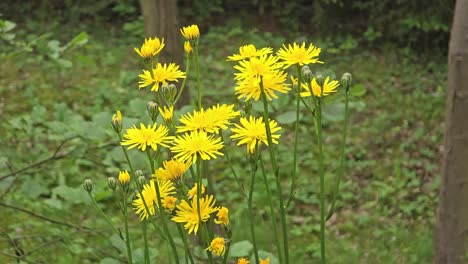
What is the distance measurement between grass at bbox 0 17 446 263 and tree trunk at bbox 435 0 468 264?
0.42 meters

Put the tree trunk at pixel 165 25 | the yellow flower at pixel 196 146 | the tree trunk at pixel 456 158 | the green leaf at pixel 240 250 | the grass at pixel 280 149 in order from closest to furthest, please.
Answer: the yellow flower at pixel 196 146 → the green leaf at pixel 240 250 → the tree trunk at pixel 456 158 → the grass at pixel 280 149 → the tree trunk at pixel 165 25

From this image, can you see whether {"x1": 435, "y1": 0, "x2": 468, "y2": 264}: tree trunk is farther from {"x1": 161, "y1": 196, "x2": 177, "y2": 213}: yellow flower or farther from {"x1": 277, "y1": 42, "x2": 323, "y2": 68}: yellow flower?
{"x1": 161, "y1": 196, "x2": 177, "y2": 213}: yellow flower

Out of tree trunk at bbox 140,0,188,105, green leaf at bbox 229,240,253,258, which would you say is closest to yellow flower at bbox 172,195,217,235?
green leaf at bbox 229,240,253,258

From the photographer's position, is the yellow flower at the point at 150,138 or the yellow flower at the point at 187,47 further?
the yellow flower at the point at 187,47

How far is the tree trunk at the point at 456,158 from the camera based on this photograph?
235 cm

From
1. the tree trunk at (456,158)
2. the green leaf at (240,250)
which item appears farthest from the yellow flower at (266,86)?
the tree trunk at (456,158)

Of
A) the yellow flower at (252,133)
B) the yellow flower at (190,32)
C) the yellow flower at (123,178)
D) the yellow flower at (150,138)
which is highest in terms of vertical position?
the yellow flower at (190,32)

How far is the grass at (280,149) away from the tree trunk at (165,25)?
33 cm

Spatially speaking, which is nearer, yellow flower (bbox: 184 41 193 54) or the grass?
yellow flower (bbox: 184 41 193 54)

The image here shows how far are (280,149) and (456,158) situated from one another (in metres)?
2.66

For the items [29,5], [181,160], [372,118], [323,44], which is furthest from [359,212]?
[29,5]

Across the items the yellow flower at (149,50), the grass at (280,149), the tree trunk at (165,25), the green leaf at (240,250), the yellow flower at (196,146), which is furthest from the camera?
the tree trunk at (165,25)

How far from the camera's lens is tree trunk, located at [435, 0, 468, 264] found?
7.72ft

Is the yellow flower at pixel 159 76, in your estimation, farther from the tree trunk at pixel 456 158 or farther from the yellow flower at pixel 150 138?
the tree trunk at pixel 456 158
